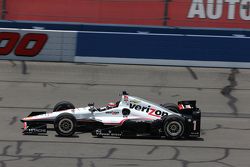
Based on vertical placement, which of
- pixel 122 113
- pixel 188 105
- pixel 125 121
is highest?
pixel 188 105

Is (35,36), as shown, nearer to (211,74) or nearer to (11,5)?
(11,5)

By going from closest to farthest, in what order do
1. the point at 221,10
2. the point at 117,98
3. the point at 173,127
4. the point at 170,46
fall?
1. the point at 173,127
2. the point at 117,98
3. the point at 170,46
4. the point at 221,10

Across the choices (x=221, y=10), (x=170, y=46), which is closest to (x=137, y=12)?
(x=170, y=46)

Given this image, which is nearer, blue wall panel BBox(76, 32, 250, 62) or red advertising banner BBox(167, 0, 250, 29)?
blue wall panel BBox(76, 32, 250, 62)

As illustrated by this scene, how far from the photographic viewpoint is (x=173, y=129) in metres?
10.3

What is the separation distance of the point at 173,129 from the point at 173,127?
41mm

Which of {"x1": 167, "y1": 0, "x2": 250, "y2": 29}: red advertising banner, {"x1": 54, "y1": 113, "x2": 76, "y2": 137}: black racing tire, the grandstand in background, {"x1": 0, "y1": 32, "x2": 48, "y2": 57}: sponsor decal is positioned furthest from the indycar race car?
{"x1": 167, "y1": 0, "x2": 250, "y2": 29}: red advertising banner

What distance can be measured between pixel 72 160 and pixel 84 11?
10731mm

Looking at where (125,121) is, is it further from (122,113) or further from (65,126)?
(65,126)

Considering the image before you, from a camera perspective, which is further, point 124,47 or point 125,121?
point 124,47

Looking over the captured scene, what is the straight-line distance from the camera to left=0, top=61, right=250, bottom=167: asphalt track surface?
30.0ft

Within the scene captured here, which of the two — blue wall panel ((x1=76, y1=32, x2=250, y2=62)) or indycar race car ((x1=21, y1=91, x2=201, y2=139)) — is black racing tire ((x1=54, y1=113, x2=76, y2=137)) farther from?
blue wall panel ((x1=76, y1=32, x2=250, y2=62))

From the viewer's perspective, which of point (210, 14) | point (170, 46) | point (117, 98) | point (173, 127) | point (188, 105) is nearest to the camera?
point (173, 127)

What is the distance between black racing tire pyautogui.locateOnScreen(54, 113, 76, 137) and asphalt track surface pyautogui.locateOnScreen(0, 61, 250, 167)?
132mm
